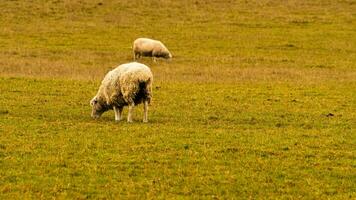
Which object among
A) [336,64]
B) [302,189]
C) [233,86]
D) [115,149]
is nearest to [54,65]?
[233,86]

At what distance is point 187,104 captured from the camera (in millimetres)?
24250

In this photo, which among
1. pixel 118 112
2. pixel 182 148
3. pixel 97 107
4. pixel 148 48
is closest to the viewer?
pixel 182 148

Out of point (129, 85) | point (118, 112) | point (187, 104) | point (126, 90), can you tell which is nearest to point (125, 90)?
point (126, 90)

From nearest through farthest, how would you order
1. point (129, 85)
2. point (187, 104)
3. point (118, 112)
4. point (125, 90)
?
point (129, 85) < point (125, 90) < point (118, 112) < point (187, 104)

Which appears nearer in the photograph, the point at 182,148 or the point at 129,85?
the point at 182,148

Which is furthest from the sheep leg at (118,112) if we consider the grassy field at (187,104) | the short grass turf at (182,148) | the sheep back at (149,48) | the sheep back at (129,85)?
the sheep back at (149,48)

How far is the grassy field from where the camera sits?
42.4ft

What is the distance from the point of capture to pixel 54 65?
34.8 m

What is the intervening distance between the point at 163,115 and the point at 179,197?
10176 millimetres

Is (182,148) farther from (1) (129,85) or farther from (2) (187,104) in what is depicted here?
(2) (187,104)

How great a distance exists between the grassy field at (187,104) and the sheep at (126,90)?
1.46 feet

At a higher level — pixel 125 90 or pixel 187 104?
pixel 125 90

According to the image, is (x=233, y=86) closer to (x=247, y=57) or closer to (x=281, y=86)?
(x=281, y=86)

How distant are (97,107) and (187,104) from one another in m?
3.88
